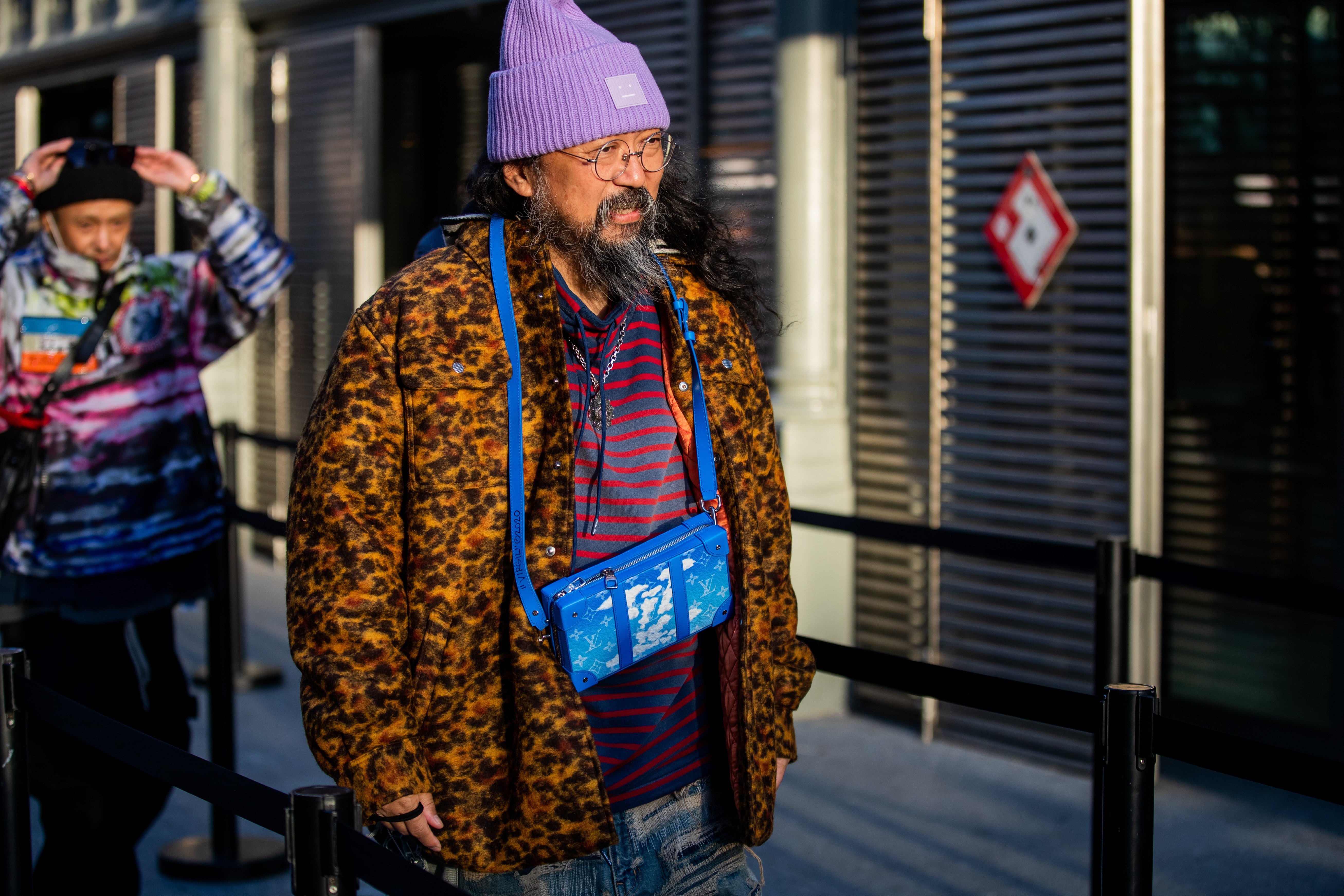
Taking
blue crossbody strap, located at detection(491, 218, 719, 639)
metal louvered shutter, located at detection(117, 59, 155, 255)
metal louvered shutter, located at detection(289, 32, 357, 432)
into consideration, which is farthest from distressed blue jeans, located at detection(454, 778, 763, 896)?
metal louvered shutter, located at detection(117, 59, 155, 255)

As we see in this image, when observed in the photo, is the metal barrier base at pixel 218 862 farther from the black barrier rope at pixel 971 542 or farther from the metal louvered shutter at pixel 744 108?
the metal louvered shutter at pixel 744 108

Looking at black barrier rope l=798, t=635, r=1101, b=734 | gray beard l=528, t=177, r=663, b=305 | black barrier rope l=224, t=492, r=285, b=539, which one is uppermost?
gray beard l=528, t=177, r=663, b=305

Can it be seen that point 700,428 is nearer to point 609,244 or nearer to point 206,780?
point 609,244

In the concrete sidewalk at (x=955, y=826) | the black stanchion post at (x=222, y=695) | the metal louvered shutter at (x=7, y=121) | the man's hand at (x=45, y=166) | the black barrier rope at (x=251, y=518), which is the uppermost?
the metal louvered shutter at (x=7, y=121)

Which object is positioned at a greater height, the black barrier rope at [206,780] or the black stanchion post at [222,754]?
the black barrier rope at [206,780]

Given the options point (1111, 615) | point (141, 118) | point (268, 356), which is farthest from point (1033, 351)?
point (141, 118)

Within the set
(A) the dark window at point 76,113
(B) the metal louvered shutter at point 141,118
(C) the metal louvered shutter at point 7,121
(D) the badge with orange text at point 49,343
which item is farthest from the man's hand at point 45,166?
(C) the metal louvered shutter at point 7,121

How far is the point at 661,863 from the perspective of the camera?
214 cm

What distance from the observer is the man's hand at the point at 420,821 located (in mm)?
1908

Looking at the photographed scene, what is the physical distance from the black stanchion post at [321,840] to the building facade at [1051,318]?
8.51 ft

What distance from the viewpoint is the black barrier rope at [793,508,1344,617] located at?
265 cm

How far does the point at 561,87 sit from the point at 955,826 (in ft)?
9.43

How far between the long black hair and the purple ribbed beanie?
6 cm

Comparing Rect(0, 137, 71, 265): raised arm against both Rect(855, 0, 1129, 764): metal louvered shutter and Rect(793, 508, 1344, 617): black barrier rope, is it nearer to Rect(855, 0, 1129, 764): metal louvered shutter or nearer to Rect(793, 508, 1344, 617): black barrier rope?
Rect(793, 508, 1344, 617): black barrier rope
